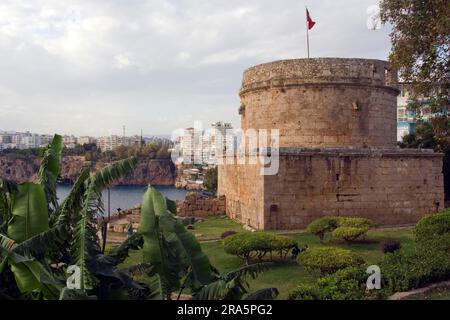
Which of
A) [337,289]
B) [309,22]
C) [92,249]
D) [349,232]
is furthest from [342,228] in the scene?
[309,22]

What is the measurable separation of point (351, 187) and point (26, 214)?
12282 millimetres

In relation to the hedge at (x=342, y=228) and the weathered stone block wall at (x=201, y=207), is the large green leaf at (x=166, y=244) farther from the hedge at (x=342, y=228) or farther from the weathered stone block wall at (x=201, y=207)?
the weathered stone block wall at (x=201, y=207)

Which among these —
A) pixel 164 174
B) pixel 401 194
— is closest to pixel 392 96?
pixel 401 194

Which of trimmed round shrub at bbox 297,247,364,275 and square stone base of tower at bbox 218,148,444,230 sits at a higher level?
square stone base of tower at bbox 218,148,444,230

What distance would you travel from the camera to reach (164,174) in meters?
92.4

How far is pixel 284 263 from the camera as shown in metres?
11.0

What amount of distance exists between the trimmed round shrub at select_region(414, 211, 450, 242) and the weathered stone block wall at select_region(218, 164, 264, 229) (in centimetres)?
549

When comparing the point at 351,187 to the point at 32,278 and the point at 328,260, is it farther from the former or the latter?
the point at 32,278

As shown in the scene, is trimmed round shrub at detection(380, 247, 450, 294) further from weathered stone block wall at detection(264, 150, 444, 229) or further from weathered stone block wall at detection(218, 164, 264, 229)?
weathered stone block wall at detection(218, 164, 264, 229)

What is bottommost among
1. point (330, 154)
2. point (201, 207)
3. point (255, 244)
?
point (201, 207)

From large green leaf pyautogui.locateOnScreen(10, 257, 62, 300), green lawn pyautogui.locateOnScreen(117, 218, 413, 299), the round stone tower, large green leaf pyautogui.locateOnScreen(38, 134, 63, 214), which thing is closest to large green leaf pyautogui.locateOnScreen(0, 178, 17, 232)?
large green leaf pyautogui.locateOnScreen(38, 134, 63, 214)

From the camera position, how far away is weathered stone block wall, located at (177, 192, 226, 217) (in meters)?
20.8

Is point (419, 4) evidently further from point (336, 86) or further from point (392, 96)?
point (392, 96)

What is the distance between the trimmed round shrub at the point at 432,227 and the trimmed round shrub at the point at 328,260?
85.9 inches
